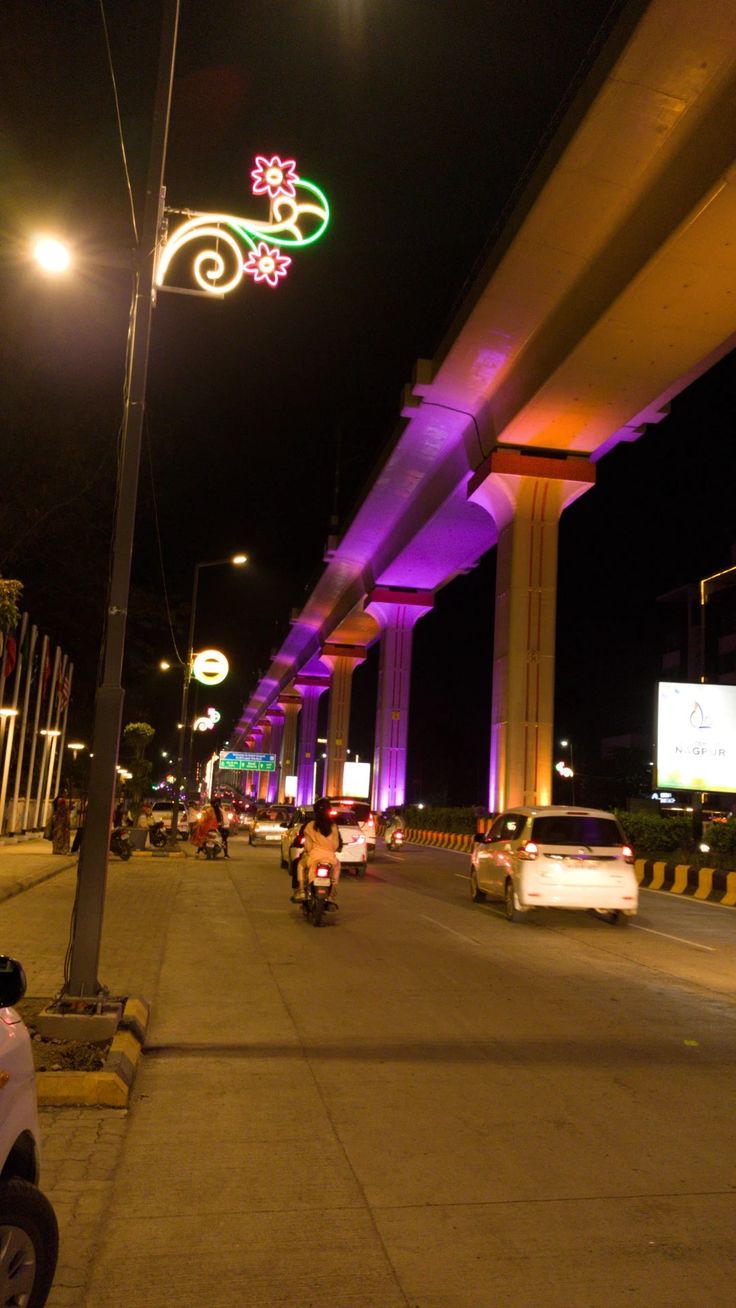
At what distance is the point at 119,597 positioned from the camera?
27.4 feet

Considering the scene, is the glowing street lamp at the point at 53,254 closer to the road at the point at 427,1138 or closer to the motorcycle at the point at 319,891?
the road at the point at 427,1138

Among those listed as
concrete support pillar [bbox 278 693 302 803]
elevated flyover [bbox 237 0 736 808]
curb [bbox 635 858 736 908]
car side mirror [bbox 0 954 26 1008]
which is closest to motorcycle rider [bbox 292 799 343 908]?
curb [bbox 635 858 736 908]

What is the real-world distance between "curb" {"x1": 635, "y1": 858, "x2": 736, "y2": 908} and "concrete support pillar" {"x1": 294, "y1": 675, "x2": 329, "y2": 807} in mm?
55308

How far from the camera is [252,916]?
52.7 feet

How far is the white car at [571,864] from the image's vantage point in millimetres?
14906

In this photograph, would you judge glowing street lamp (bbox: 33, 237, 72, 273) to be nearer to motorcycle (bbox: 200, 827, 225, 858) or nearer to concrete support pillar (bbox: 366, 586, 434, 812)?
motorcycle (bbox: 200, 827, 225, 858)

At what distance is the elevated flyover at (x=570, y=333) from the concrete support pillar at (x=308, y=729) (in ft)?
126

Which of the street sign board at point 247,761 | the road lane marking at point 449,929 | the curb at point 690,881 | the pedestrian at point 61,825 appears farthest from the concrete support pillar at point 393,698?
the road lane marking at point 449,929

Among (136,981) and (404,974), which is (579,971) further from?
(136,981)

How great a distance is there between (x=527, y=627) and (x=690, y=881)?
9.49m

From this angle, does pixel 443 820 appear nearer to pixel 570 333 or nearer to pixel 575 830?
pixel 570 333

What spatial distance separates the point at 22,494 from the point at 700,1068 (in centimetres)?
2598

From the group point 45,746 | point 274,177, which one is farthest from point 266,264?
point 45,746

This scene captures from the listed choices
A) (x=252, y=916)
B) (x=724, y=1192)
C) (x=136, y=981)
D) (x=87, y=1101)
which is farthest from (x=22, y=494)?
(x=724, y=1192)
